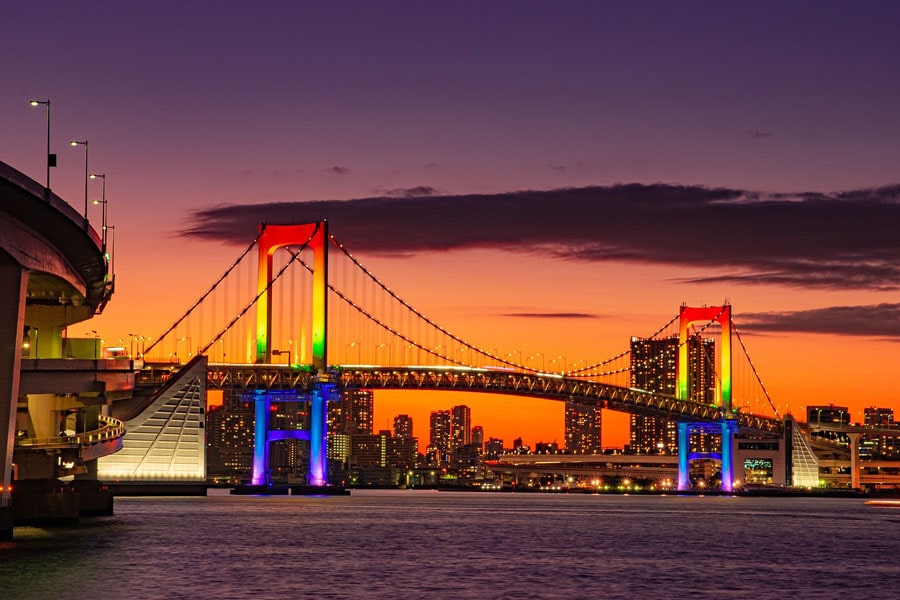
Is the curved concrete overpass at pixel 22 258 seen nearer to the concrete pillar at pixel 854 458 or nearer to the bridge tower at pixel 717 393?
the bridge tower at pixel 717 393

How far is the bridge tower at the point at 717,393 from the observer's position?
150 m

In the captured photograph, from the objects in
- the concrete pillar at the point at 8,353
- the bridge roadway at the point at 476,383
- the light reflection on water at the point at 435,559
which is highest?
the bridge roadway at the point at 476,383

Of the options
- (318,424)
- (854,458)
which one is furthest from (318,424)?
(854,458)

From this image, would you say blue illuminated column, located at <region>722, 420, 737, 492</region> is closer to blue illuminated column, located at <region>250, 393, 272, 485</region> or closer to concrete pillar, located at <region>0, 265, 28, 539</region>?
blue illuminated column, located at <region>250, 393, 272, 485</region>

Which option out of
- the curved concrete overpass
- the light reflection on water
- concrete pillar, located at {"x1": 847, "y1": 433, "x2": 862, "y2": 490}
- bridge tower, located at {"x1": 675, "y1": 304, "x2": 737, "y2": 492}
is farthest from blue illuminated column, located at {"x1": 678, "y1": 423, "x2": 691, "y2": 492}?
the curved concrete overpass

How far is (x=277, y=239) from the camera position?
122 m

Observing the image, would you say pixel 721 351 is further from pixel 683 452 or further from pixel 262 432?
pixel 262 432

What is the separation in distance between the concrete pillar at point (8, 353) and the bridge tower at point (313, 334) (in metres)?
66.7

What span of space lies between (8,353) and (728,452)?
4478 inches

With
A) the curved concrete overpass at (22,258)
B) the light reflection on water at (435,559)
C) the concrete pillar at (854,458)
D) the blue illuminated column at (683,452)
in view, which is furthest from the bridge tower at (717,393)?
the curved concrete overpass at (22,258)

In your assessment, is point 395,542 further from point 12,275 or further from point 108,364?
point 12,275

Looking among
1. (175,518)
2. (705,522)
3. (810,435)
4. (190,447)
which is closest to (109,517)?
(175,518)

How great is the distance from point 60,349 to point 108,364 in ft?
33.7

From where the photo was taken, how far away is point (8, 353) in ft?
147
